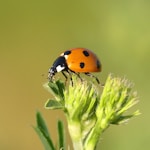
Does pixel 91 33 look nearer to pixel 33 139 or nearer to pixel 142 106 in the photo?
pixel 33 139

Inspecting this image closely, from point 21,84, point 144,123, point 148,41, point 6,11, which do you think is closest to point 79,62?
point 144,123

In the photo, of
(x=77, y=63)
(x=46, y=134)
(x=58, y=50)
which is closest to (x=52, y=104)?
(x=46, y=134)

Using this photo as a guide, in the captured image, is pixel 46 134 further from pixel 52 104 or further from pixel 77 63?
pixel 77 63

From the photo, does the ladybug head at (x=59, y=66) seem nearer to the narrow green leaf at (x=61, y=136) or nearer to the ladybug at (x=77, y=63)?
the ladybug at (x=77, y=63)

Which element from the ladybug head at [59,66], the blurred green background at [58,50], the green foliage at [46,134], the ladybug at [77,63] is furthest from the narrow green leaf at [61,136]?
the blurred green background at [58,50]

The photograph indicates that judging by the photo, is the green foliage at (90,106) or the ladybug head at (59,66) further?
the ladybug head at (59,66)

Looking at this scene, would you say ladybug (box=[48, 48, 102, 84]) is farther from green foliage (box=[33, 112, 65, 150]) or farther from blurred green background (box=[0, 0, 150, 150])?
blurred green background (box=[0, 0, 150, 150])

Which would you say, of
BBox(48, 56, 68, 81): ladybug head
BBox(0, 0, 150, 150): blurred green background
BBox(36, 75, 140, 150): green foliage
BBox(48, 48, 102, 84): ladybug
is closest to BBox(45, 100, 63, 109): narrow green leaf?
BBox(36, 75, 140, 150): green foliage
